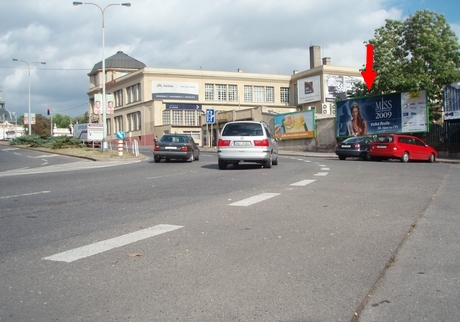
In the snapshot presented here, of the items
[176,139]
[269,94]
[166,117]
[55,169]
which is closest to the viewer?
[55,169]

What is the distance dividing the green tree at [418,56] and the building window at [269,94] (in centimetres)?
4556

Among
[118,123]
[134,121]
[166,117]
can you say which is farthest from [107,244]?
[118,123]

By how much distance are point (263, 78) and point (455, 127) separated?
51453mm

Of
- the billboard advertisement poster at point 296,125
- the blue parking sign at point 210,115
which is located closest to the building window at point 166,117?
the blue parking sign at point 210,115

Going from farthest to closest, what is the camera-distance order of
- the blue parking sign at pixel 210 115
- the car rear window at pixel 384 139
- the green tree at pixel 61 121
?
Answer: 1. the green tree at pixel 61 121
2. the blue parking sign at pixel 210 115
3. the car rear window at pixel 384 139

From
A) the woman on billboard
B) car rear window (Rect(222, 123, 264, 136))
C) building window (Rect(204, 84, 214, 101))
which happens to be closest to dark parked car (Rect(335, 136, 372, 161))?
the woman on billboard

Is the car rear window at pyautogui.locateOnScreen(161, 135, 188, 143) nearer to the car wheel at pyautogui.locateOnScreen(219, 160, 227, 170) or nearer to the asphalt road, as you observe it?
the car wheel at pyautogui.locateOnScreen(219, 160, 227, 170)

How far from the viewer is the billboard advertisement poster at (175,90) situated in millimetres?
74688

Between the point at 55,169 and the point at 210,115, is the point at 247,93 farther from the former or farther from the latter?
the point at 55,169

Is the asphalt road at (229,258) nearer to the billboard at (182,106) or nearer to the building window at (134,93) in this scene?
the billboard at (182,106)

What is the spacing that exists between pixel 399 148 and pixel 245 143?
10940 mm

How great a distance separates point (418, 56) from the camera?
114ft

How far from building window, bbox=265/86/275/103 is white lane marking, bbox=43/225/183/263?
75.7 m

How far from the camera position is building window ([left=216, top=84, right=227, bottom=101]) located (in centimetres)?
7869
